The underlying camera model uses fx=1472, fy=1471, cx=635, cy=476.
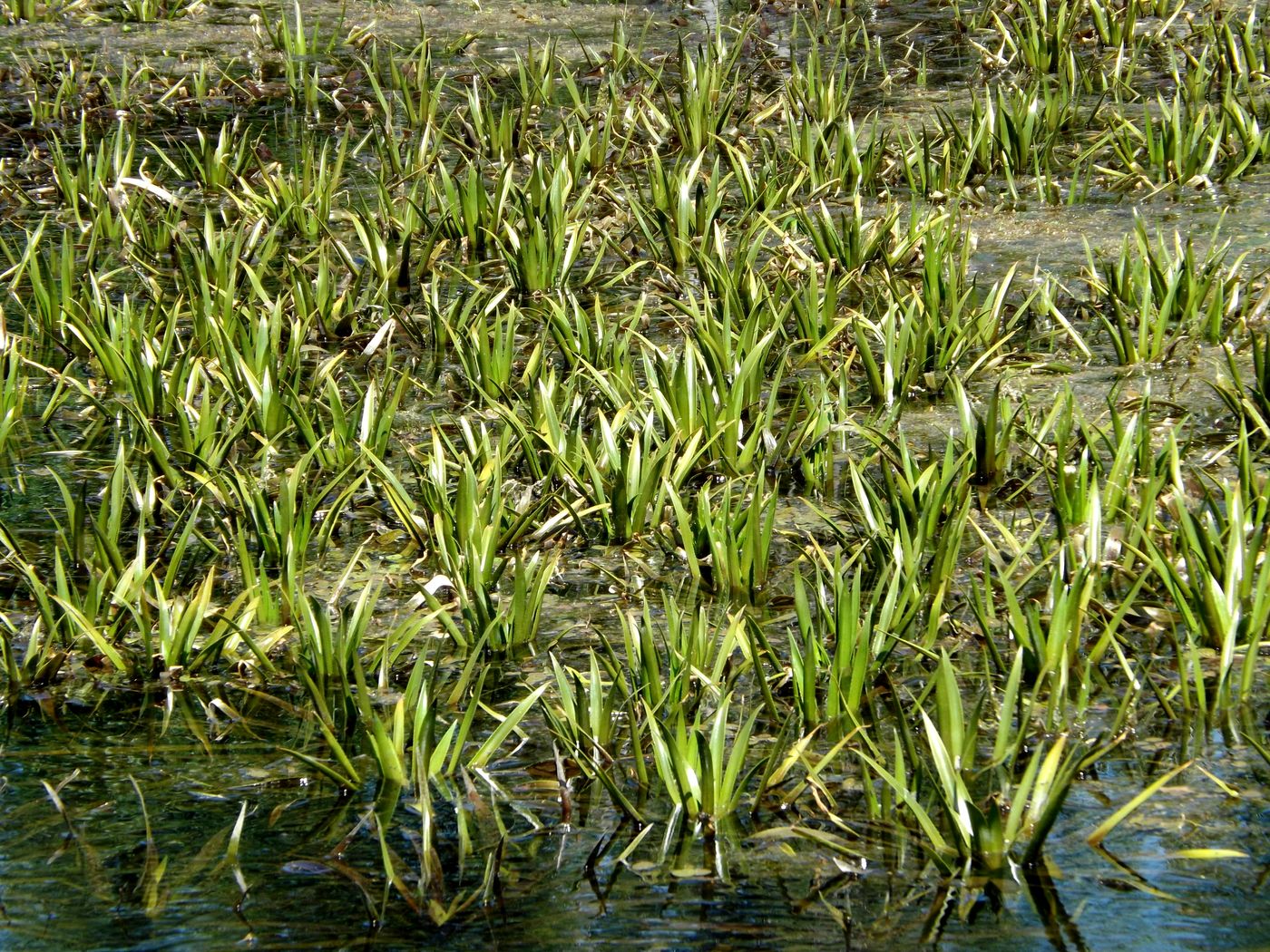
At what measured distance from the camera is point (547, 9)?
6789mm

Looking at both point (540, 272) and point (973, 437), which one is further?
point (540, 272)

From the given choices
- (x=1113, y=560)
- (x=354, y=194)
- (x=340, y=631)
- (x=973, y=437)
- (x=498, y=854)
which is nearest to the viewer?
(x=498, y=854)

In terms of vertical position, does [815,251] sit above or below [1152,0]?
below

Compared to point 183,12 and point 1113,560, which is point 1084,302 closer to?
point 1113,560

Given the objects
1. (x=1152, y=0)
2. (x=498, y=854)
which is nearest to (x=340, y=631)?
(x=498, y=854)

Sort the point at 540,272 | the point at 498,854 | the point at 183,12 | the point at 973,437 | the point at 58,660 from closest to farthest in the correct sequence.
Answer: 1. the point at 498,854
2. the point at 58,660
3. the point at 973,437
4. the point at 540,272
5. the point at 183,12

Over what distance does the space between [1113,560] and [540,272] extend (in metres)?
1.80

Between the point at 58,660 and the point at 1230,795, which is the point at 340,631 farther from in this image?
the point at 1230,795

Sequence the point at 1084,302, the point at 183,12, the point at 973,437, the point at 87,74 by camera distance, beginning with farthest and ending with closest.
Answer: the point at 183,12, the point at 87,74, the point at 1084,302, the point at 973,437

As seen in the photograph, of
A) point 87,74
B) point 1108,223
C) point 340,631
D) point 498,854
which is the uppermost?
point 87,74

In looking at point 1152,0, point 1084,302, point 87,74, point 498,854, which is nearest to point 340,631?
point 498,854

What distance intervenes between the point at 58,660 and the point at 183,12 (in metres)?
5.28

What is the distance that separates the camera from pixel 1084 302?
3.39 meters

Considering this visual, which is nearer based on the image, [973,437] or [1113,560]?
[1113,560]
